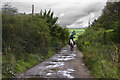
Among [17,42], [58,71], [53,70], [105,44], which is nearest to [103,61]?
[58,71]

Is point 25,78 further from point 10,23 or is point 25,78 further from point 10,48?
point 10,23

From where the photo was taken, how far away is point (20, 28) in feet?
33.0

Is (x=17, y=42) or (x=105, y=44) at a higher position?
(x=17, y=42)

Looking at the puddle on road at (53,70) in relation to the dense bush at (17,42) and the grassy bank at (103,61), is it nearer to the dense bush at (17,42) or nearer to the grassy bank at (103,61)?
the dense bush at (17,42)

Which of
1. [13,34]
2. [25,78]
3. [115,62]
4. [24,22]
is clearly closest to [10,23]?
[13,34]

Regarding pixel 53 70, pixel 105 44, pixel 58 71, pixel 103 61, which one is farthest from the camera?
pixel 105 44

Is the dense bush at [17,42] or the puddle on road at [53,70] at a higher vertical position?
the dense bush at [17,42]

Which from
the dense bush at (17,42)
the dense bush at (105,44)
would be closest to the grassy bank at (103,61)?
the dense bush at (105,44)

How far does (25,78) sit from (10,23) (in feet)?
13.5

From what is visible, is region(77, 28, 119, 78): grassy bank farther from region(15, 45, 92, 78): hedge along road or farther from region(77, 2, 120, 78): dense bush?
region(15, 45, 92, 78): hedge along road

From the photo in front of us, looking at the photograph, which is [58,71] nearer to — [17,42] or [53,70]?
[53,70]

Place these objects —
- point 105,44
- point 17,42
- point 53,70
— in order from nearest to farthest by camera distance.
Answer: point 53,70 → point 17,42 → point 105,44

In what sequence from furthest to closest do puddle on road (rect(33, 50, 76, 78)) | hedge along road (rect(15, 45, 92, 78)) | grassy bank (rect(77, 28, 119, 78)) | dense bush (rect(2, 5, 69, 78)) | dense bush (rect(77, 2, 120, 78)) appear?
1. dense bush (rect(2, 5, 69, 78))
2. puddle on road (rect(33, 50, 76, 78))
3. hedge along road (rect(15, 45, 92, 78))
4. dense bush (rect(77, 2, 120, 78))
5. grassy bank (rect(77, 28, 119, 78))

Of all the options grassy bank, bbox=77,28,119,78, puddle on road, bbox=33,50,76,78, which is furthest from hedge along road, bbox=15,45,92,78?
grassy bank, bbox=77,28,119,78
